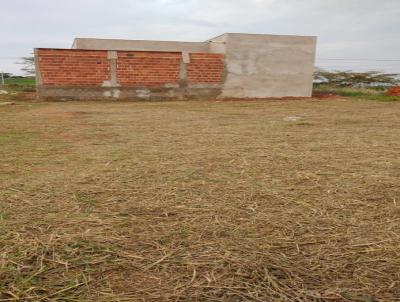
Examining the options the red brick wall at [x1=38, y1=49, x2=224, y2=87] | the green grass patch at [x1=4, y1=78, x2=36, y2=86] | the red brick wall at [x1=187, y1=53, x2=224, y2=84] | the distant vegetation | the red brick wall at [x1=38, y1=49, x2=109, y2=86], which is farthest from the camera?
the green grass patch at [x1=4, y1=78, x2=36, y2=86]

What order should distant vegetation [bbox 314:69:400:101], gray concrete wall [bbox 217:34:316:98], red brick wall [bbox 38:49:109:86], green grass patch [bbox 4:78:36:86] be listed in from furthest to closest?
1. green grass patch [bbox 4:78:36:86]
2. distant vegetation [bbox 314:69:400:101]
3. gray concrete wall [bbox 217:34:316:98]
4. red brick wall [bbox 38:49:109:86]

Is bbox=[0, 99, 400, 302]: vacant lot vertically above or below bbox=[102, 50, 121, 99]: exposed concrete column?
below

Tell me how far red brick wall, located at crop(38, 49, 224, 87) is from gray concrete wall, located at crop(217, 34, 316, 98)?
0.65 metres

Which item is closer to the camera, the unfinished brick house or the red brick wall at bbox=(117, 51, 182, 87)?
the unfinished brick house

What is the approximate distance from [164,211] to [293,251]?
954 millimetres

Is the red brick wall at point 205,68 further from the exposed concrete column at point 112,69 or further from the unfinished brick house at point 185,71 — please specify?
the exposed concrete column at point 112,69

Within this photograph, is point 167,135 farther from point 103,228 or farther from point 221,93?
point 221,93

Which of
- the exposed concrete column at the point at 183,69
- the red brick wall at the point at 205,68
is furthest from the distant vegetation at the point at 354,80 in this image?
the exposed concrete column at the point at 183,69

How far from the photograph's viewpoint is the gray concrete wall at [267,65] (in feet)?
51.6

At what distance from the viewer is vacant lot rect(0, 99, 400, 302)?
1714 millimetres

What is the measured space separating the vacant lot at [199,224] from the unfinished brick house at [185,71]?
32.4 ft

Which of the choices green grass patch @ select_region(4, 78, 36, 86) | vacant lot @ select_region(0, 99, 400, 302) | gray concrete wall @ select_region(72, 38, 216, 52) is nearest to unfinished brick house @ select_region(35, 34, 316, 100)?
gray concrete wall @ select_region(72, 38, 216, 52)

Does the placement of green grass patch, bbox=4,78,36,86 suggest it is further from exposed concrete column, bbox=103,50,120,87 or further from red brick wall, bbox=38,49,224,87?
exposed concrete column, bbox=103,50,120,87

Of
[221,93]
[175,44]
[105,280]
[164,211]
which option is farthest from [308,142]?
[175,44]
